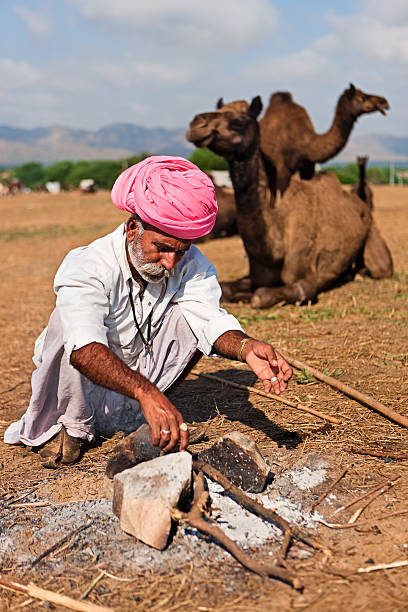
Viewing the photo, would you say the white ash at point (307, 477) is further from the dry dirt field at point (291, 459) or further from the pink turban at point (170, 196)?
the pink turban at point (170, 196)

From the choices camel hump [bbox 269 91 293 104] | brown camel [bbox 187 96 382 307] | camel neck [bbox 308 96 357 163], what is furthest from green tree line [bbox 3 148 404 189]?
brown camel [bbox 187 96 382 307]

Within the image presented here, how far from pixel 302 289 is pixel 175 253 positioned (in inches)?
164

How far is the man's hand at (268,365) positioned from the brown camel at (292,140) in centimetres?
525

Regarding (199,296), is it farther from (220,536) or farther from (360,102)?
(360,102)

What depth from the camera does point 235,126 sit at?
20.7 ft

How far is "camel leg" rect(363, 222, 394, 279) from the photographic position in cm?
872

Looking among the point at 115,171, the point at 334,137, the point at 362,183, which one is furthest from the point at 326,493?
the point at 115,171

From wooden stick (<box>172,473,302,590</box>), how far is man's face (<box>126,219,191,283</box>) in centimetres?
106

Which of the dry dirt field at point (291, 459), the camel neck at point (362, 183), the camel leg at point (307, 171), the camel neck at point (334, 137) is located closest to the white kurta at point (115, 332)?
the dry dirt field at point (291, 459)

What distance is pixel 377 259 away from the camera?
28.7 feet

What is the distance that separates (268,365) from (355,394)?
1.26 meters

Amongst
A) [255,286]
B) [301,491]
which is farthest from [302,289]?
[301,491]

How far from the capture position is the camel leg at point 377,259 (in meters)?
8.72

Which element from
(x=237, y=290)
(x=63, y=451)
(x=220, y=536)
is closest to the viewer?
(x=220, y=536)
